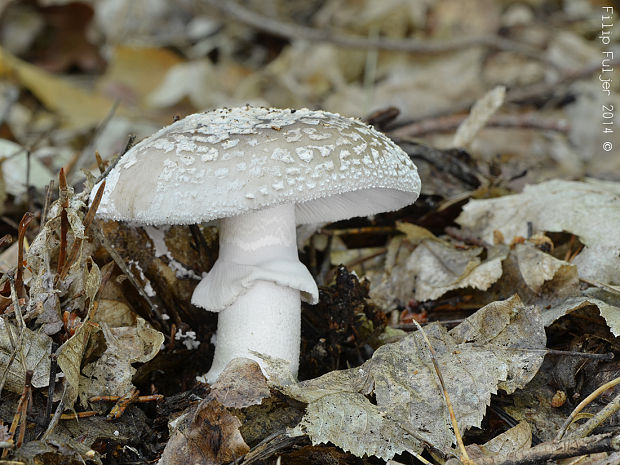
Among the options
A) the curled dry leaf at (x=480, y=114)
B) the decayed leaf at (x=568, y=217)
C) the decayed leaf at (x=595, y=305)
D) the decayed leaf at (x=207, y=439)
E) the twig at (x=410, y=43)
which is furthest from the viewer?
the twig at (x=410, y=43)

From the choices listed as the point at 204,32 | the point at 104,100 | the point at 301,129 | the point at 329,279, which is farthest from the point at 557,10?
the point at 301,129

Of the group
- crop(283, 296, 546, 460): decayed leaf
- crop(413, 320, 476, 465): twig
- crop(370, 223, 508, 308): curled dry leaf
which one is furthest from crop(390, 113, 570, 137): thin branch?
crop(413, 320, 476, 465): twig

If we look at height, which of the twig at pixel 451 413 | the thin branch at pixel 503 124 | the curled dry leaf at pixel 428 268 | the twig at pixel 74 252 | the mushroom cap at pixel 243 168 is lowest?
the curled dry leaf at pixel 428 268

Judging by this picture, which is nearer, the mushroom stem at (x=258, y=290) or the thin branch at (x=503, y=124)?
the mushroom stem at (x=258, y=290)

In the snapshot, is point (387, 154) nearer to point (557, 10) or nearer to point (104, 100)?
point (104, 100)

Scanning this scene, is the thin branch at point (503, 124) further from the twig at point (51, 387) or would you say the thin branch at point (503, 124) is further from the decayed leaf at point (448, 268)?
the twig at point (51, 387)

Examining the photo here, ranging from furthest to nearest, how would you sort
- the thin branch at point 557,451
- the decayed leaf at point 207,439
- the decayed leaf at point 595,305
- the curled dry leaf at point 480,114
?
1. the curled dry leaf at point 480,114
2. the decayed leaf at point 595,305
3. the decayed leaf at point 207,439
4. the thin branch at point 557,451

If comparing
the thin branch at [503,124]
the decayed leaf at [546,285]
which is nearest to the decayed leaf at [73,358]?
the decayed leaf at [546,285]
